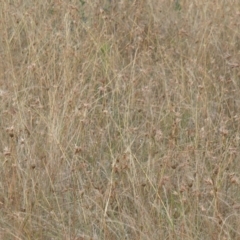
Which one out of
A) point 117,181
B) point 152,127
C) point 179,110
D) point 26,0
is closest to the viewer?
point 117,181

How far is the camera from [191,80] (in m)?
3.77

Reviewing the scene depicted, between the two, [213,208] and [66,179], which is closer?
[213,208]

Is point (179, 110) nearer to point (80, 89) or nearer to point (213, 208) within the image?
point (80, 89)

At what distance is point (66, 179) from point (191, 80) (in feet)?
3.17

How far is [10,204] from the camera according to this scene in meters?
2.99

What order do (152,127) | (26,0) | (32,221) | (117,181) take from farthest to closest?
(26,0) → (152,127) → (117,181) → (32,221)

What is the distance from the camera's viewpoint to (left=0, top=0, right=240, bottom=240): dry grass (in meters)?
2.90

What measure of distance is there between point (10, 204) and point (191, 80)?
1.26 metres

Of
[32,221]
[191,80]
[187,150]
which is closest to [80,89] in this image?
[191,80]

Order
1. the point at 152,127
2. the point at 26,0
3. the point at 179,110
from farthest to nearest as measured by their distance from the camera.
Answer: the point at 26,0 < the point at 179,110 < the point at 152,127

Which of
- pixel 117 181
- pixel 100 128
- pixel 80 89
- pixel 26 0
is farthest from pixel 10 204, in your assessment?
pixel 26 0

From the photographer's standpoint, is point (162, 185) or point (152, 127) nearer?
point (162, 185)

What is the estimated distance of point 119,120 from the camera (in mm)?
3611

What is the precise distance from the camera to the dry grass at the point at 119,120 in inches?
114
